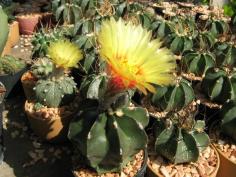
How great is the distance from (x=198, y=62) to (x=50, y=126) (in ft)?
4.18

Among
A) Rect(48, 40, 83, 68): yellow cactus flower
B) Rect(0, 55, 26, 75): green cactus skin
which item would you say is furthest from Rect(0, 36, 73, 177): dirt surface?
Rect(48, 40, 83, 68): yellow cactus flower

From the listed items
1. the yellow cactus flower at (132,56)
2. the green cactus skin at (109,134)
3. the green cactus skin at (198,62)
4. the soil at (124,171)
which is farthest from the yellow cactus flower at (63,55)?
the yellow cactus flower at (132,56)

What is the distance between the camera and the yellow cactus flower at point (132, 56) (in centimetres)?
164

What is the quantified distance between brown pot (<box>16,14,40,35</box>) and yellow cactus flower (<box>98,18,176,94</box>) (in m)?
3.31

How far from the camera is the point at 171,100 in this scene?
9.47ft

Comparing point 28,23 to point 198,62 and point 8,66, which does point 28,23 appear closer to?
point 8,66

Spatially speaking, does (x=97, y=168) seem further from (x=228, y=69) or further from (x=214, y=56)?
(x=214, y=56)

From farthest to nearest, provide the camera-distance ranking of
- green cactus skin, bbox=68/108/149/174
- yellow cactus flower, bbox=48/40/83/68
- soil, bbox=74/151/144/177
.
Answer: yellow cactus flower, bbox=48/40/83/68
soil, bbox=74/151/144/177
green cactus skin, bbox=68/108/149/174

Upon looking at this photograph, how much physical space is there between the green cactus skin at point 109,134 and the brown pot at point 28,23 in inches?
110

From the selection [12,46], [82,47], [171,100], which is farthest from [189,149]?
[12,46]

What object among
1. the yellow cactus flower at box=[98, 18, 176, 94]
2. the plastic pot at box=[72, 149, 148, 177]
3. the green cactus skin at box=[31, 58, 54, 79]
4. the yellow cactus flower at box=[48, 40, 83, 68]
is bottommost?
the plastic pot at box=[72, 149, 148, 177]

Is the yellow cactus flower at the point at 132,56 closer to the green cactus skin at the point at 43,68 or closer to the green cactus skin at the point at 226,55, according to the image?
the green cactus skin at the point at 43,68

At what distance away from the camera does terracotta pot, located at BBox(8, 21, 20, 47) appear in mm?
4617

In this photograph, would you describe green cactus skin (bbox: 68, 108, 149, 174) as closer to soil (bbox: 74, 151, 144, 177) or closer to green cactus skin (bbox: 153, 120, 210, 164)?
soil (bbox: 74, 151, 144, 177)
